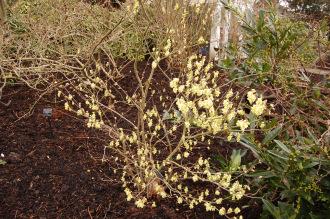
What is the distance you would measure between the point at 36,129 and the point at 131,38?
2359 millimetres

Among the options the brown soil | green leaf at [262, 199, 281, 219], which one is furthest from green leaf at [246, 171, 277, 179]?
the brown soil

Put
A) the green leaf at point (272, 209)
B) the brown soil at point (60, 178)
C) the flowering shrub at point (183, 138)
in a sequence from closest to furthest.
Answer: the flowering shrub at point (183, 138), the green leaf at point (272, 209), the brown soil at point (60, 178)

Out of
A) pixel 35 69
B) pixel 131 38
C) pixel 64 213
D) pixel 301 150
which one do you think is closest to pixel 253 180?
pixel 301 150

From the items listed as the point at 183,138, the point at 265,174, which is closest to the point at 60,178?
the point at 183,138

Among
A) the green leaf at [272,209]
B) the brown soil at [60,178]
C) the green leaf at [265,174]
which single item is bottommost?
the brown soil at [60,178]

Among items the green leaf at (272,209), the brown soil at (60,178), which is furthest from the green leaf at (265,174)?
the brown soil at (60,178)

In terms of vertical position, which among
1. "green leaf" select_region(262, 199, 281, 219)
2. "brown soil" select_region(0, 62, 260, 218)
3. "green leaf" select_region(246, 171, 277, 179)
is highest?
"green leaf" select_region(246, 171, 277, 179)

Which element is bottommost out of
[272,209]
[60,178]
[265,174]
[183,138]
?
[60,178]

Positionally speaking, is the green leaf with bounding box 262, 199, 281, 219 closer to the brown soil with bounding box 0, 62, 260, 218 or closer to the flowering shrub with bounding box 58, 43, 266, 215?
the flowering shrub with bounding box 58, 43, 266, 215

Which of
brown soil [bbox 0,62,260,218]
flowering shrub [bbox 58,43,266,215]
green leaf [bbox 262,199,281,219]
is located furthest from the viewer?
brown soil [bbox 0,62,260,218]

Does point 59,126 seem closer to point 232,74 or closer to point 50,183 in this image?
point 50,183

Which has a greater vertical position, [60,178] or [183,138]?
[183,138]

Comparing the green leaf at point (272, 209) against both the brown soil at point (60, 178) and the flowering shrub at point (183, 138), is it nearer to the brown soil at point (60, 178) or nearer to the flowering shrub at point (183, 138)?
the flowering shrub at point (183, 138)

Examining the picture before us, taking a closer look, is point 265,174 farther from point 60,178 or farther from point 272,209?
point 60,178
